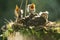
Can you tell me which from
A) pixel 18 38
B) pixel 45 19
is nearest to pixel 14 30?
pixel 18 38

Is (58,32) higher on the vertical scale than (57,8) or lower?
lower

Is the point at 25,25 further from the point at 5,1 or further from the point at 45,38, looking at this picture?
the point at 5,1

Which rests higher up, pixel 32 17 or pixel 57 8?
pixel 57 8

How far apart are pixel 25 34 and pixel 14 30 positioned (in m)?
0.09

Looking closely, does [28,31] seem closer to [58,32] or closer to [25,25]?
[25,25]

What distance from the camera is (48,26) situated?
1584 millimetres

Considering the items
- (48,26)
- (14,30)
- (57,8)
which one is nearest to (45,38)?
(48,26)

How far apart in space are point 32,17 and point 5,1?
11.1 ft

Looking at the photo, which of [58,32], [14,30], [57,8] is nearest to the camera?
[58,32]

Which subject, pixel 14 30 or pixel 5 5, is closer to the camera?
pixel 14 30

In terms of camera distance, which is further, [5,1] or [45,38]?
[5,1]

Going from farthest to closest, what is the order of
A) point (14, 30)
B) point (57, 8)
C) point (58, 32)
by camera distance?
1. point (57, 8)
2. point (14, 30)
3. point (58, 32)

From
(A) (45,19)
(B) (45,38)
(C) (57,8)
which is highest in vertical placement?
(C) (57,8)

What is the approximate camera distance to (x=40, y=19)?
162 cm
